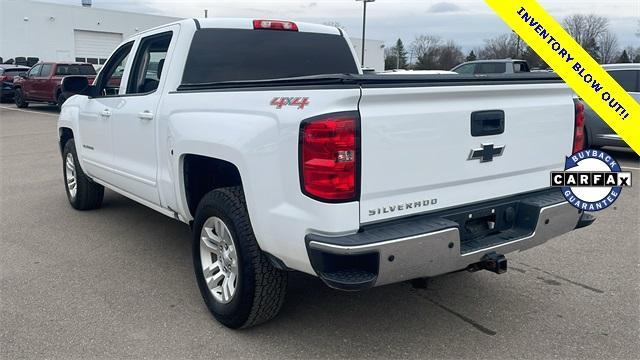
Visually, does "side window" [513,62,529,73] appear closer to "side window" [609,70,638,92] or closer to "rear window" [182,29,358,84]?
"side window" [609,70,638,92]

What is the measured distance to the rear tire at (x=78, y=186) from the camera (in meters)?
6.29

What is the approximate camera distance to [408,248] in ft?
8.90

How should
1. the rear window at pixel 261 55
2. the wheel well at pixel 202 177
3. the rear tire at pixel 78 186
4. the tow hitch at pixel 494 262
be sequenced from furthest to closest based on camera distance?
the rear tire at pixel 78 186
the rear window at pixel 261 55
the wheel well at pixel 202 177
the tow hitch at pixel 494 262

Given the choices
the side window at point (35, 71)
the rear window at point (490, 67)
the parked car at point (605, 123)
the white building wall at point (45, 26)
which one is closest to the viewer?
the parked car at point (605, 123)

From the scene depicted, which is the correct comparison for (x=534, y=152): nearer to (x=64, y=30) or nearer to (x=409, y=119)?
(x=409, y=119)

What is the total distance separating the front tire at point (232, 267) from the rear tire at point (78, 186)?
10.2 feet

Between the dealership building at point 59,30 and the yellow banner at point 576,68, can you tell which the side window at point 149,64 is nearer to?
the yellow banner at point 576,68

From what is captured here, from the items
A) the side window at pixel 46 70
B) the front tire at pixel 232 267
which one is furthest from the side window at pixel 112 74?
the side window at pixel 46 70

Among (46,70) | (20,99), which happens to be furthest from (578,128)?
(20,99)

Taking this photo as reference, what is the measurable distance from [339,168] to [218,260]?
1393 millimetres

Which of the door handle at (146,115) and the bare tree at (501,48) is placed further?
the bare tree at (501,48)

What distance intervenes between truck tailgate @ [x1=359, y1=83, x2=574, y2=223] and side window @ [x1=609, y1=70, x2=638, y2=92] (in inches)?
292

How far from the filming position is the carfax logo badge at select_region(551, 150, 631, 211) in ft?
11.1

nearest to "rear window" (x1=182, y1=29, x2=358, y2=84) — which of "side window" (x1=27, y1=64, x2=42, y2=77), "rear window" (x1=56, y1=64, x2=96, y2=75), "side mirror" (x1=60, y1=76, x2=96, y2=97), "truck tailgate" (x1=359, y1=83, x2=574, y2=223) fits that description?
"side mirror" (x1=60, y1=76, x2=96, y2=97)
